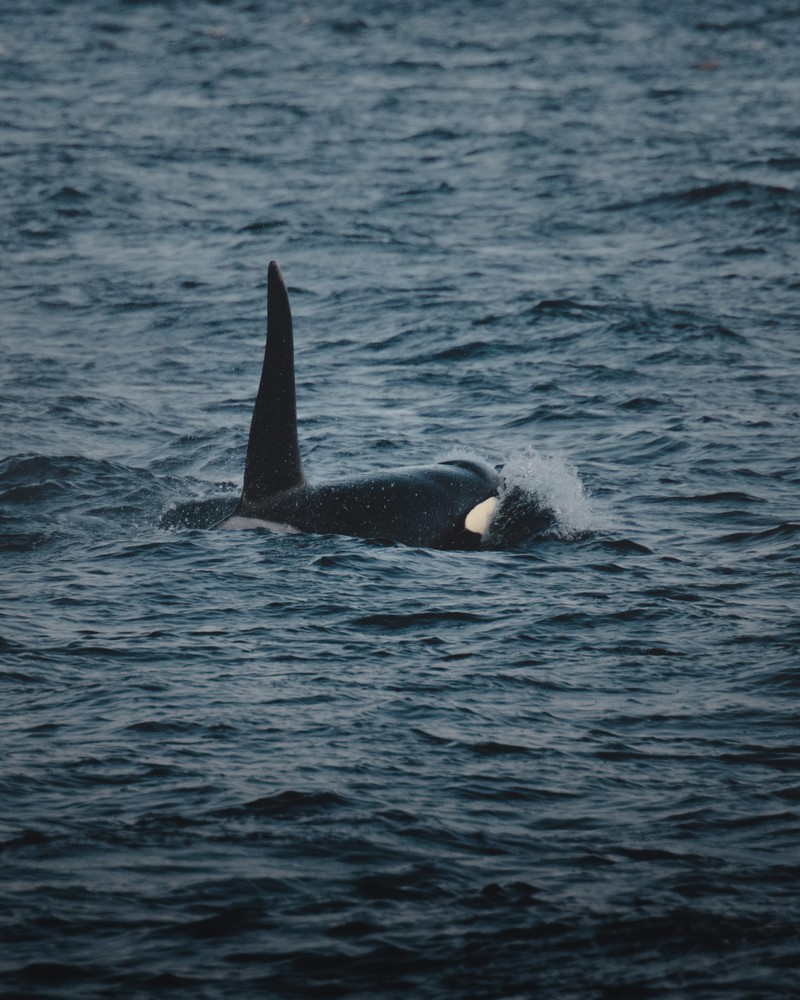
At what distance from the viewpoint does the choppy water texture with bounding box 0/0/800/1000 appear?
641 cm

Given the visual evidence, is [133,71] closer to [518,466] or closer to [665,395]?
[665,395]

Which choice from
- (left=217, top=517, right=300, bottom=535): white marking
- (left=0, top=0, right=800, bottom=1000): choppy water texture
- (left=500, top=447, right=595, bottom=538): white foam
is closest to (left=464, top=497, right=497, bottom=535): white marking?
(left=0, top=0, right=800, bottom=1000): choppy water texture

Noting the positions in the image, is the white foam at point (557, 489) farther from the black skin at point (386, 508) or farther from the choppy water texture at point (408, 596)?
the black skin at point (386, 508)

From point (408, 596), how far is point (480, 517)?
1542mm

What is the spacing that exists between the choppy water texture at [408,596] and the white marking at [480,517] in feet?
0.95

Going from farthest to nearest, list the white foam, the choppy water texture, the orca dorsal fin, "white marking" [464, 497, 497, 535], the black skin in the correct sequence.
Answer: the white foam, "white marking" [464, 497, 497, 535], the black skin, the orca dorsal fin, the choppy water texture

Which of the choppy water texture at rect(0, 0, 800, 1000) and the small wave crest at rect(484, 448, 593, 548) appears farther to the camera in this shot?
the small wave crest at rect(484, 448, 593, 548)

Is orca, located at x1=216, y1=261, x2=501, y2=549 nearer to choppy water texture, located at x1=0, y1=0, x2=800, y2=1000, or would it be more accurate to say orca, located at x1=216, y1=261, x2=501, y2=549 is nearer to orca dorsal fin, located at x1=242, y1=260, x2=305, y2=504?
orca dorsal fin, located at x1=242, y1=260, x2=305, y2=504

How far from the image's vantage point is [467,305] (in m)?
21.3

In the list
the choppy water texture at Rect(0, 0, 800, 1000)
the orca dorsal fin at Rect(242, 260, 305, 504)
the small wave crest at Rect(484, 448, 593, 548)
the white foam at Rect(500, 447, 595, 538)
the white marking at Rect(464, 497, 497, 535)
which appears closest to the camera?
the choppy water texture at Rect(0, 0, 800, 1000)

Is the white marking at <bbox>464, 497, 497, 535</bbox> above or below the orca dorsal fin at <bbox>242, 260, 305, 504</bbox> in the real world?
below

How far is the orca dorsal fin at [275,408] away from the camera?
10.7 m

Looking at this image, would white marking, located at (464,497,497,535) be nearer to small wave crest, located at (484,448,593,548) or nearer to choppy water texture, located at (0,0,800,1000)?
small wave crest, located at (484,448,593,548)

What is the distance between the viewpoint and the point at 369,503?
11742mm
